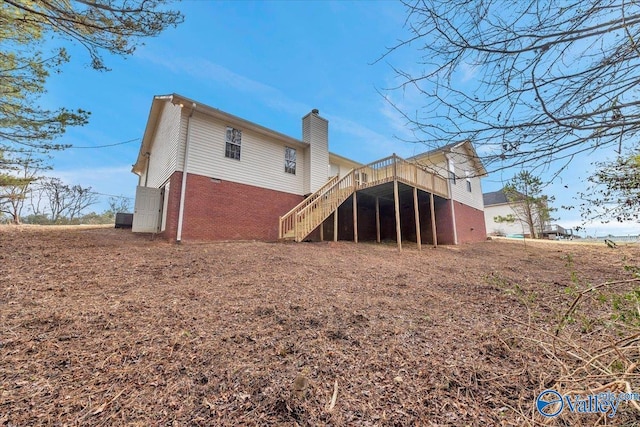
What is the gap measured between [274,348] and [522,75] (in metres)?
3.26

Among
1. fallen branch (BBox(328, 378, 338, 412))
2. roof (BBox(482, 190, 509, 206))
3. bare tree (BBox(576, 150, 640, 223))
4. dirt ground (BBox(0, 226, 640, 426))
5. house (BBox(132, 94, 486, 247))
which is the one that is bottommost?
fallen branch (BBox(328, 378, 338, 412))

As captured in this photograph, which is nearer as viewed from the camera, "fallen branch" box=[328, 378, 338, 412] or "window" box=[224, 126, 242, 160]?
"fallen branch" box=[328, 378, 338, 412]

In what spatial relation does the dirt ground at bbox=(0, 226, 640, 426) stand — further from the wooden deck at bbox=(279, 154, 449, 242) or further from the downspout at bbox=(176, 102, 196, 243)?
the wooden deck at bbox=(279, 154, 449, 242)

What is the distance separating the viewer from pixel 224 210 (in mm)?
9914

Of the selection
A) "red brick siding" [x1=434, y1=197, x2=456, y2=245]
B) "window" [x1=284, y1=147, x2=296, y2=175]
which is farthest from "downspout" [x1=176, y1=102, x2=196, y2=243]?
"red brick siding" [x1=434, y1=197, x2=456, y2=245]

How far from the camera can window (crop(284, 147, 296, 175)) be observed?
12195mm

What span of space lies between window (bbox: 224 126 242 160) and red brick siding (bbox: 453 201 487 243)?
11.1 m

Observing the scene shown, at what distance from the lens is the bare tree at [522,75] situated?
1.76 metres

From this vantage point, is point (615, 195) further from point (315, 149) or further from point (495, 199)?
point (495, 199)

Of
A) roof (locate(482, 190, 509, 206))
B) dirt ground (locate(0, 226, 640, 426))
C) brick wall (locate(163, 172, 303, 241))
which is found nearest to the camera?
dirt ground (locate(0, 226, 640, 426))

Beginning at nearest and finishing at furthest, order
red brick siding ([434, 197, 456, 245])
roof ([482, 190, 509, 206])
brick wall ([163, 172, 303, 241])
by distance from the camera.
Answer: brick wall ([163, 172, 303, 241]), red brick siding ([434, 197, 456, 245]), roof ([482, 190, 509, 206])

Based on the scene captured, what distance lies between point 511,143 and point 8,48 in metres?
10.9

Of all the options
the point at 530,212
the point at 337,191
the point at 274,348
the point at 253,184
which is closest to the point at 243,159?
the point at 253,184

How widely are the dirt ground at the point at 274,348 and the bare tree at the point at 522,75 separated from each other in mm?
1215
